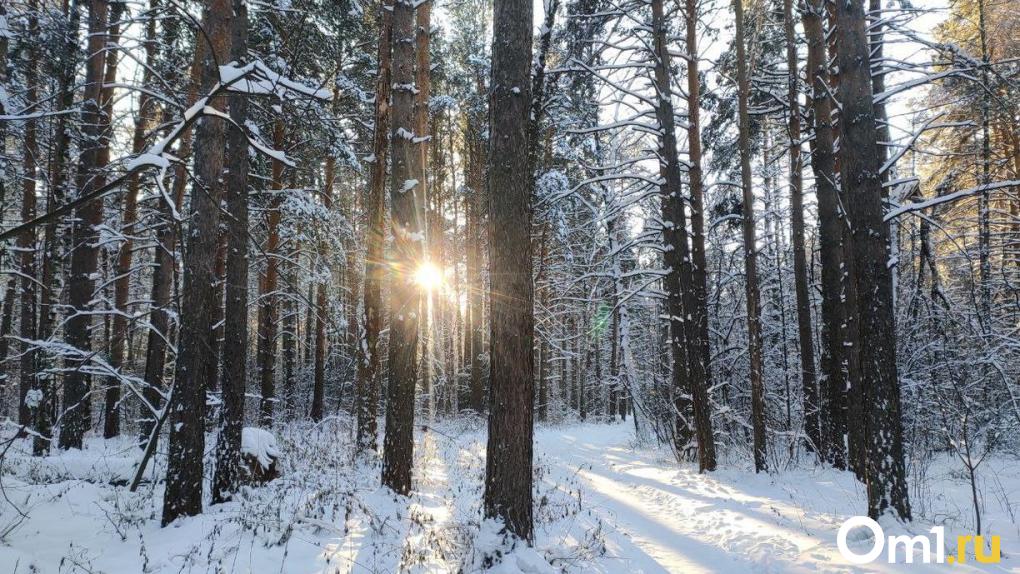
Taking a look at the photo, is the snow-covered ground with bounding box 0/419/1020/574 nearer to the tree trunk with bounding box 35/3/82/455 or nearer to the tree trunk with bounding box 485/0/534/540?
the tree trunk with bounding box 485/0/534/540

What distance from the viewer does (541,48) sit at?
6828 millimetres

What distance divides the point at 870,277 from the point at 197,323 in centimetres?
742

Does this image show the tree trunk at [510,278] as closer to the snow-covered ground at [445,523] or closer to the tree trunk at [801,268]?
the snow-covered ground at [445,523]

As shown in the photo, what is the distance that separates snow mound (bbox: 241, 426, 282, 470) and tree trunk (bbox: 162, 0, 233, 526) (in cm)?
200

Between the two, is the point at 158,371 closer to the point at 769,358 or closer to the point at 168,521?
the point at 168,521

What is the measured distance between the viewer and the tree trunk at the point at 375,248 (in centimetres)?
938

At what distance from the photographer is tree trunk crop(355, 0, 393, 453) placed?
938 centimetres

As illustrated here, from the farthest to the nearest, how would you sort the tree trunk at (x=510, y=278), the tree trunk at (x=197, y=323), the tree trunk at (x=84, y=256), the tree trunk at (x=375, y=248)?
the tree trunk at (x=84, y=256), the tree trunk at (x=375, y=248), the tree trunk at (x=197, y=323), the tree trunk at (x=510, y=278)

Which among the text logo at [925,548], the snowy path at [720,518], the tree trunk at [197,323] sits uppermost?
the tree trunk at [197,323]

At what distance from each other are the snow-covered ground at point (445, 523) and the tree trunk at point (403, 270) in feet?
2.32

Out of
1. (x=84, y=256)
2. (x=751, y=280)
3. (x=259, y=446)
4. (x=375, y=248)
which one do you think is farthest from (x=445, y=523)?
(x=84, y=256)

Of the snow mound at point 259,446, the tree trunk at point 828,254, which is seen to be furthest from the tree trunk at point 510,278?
the tree trunk at point 828,254

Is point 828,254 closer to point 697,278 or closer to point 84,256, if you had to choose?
point 697,278

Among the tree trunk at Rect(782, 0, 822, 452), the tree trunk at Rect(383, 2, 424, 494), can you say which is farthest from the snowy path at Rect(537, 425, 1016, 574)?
the tree trunk at Rect(383, 2, 424, 494)
